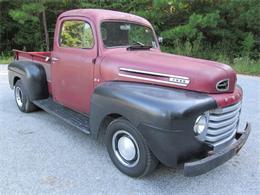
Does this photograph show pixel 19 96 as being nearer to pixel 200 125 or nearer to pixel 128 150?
pixel 128 150

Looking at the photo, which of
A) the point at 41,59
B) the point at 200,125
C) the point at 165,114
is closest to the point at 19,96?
the point at 41,59

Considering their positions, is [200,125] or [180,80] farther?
[180,80]

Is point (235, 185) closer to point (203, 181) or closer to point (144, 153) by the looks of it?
Answer: point (203, 181)

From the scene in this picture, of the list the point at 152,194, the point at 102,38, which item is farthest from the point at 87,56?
the point at 152,194

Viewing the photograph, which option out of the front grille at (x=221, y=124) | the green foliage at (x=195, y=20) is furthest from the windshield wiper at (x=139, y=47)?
the green foliage at (x=195, y=20)

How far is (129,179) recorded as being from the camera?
341cm

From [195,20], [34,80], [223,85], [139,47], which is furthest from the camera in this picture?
[195,20]

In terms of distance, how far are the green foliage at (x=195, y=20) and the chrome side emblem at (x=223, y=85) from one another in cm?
1016

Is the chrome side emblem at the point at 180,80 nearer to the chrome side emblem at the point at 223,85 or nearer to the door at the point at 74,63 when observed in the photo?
the chrome side emblem at the point at 223,85

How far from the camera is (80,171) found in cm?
355

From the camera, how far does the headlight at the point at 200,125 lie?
9.87ft

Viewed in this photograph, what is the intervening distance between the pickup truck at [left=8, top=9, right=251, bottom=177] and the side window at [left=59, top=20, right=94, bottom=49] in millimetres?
14

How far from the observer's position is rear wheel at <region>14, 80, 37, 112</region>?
5.57 meters

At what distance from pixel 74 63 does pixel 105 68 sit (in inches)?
27.1
